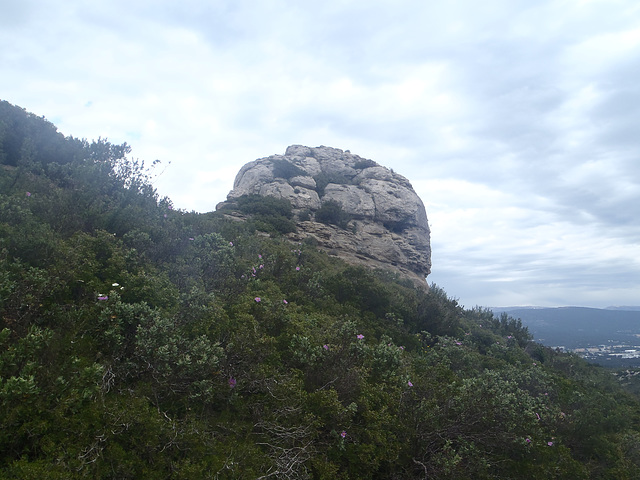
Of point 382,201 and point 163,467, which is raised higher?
point 382,201

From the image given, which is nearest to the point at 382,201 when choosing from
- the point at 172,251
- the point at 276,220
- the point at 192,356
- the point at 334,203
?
the point at 334,203

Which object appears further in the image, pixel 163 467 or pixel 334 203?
pixel 334 203

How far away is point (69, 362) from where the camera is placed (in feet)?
11.3

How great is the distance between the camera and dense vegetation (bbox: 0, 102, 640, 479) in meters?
3.13

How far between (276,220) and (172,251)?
11.5 m

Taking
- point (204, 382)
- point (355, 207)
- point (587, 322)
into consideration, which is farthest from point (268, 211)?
point (587, 322)

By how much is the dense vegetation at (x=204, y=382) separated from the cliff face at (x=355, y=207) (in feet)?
37.1

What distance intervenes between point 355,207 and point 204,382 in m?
21.7

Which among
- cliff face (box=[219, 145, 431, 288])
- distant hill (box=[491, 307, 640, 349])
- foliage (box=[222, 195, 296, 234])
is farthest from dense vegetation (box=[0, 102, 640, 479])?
distant hill (box=[491, 307, 640, 349])

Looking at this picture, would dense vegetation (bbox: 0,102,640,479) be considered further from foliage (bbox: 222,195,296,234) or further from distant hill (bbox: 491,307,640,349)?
distant hill (bbox: 491,307,640,349)

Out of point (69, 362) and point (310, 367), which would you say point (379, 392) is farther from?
point (69, 362)

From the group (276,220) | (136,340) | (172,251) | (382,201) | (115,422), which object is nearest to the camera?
(115,422)

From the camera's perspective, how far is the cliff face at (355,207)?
21.1 metres

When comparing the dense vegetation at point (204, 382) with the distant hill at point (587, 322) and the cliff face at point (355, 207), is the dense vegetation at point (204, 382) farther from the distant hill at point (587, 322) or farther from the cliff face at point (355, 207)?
the distant hill at point (587, 322)
